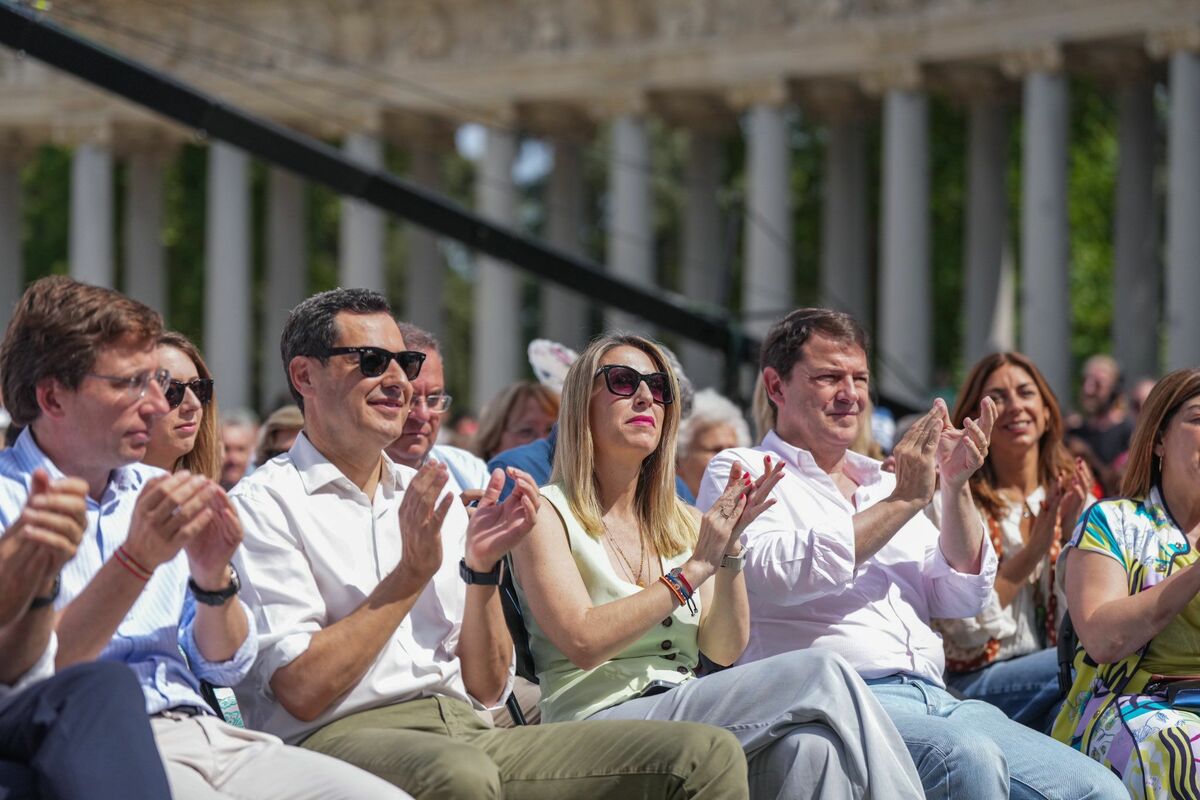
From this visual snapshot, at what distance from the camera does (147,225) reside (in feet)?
200

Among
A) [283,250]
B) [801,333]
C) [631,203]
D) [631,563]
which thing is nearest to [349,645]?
[631,563]

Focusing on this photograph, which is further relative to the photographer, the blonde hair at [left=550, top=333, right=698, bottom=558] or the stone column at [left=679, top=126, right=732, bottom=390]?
the stone column at [left=679, top=126, right=732, bottom=390]

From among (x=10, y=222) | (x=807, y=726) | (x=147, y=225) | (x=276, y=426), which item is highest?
(x=807, y=726)

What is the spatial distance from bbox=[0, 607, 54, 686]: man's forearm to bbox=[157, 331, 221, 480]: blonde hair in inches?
133

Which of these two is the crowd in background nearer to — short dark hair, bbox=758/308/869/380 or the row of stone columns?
short dark hair, bbox=758/308/869/380

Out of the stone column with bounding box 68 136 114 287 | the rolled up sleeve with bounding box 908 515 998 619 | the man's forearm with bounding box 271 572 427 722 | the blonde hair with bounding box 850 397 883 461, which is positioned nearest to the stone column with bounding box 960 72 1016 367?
the stone column with bounding box 68 136 114 287

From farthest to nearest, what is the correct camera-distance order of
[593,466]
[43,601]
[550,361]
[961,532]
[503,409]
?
1. [503,409]
2. [550,361]
3. [961,532]
4. [593,466]
5. [43,601]

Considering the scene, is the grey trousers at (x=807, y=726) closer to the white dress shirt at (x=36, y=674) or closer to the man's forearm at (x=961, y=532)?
the man's forearm at (x=961, y=532)

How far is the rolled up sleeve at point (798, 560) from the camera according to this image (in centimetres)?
973

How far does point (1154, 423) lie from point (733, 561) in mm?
3170

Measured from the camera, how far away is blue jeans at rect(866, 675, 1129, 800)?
908cm

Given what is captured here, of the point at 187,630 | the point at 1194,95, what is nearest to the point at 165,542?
the point at 187,630

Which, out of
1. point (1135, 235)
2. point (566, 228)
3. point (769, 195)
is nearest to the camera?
point (1135, 235)

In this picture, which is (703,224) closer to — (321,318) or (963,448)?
(963,448)
